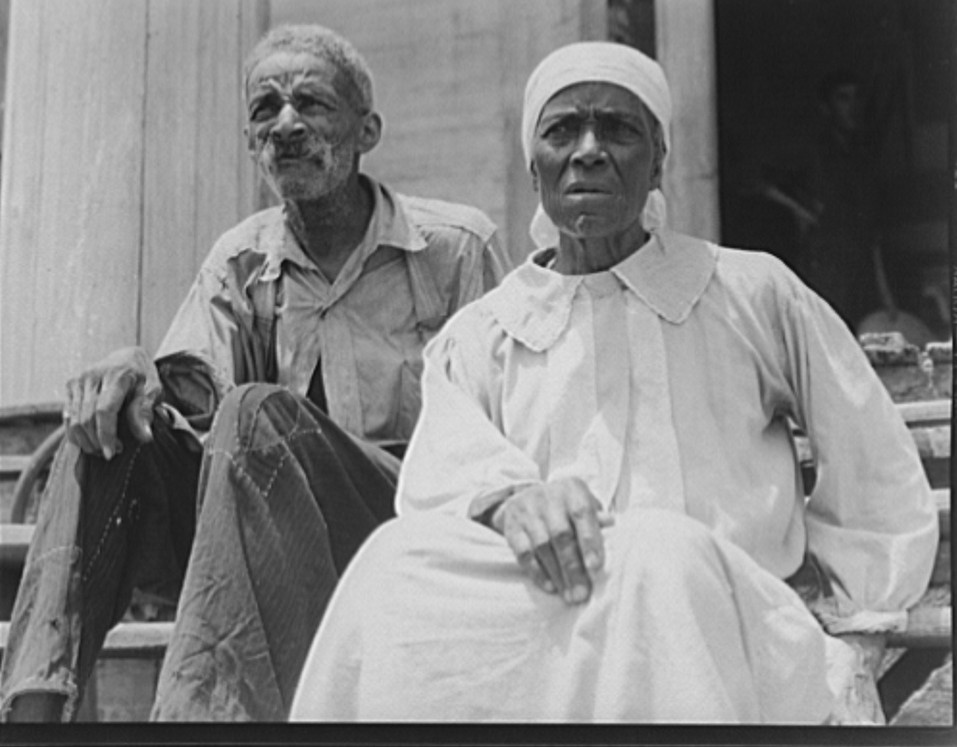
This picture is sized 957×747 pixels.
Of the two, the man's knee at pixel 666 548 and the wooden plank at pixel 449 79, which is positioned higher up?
the wooden plank at pixel 449 79

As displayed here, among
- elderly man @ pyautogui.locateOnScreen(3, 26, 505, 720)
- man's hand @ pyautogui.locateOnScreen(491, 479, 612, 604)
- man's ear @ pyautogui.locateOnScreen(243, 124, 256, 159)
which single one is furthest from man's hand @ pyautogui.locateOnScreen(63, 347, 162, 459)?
man's hand @ pyautogui.locateOnScreen(491, 479, 612, 604)

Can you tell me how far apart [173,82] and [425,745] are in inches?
57.1

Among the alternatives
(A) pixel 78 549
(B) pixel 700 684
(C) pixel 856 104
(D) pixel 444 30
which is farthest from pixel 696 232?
(A) pixel 78 549

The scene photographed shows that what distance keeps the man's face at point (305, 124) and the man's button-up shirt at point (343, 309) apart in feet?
0.25

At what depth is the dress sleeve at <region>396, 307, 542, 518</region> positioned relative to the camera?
3.02 m

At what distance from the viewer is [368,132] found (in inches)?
133

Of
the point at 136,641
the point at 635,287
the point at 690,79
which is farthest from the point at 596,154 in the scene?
the point at 136,641

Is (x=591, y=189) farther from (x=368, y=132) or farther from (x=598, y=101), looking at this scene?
(x=368, y=132)

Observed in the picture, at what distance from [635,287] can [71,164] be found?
1.18 meters

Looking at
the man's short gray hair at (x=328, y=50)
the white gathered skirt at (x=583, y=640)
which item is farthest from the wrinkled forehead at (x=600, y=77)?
the white gathered skirt at (x=583, y=640)

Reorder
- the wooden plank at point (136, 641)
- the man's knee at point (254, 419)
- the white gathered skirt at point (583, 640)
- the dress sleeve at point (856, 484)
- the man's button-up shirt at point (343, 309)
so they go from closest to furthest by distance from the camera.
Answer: the white gathered skirt at point (583, 640) < the dress sleeve at point (856, 484) < the man's knee at point (254, 419) < the wooden plank at point (136, 641) < the man's button-up shirt at point (343, 309)

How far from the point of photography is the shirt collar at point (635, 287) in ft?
10.4

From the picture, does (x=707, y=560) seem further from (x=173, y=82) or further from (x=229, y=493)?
(x=173, y=82)

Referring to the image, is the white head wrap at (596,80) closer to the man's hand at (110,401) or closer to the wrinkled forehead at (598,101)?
the wrinkled forehead at (598,101)
